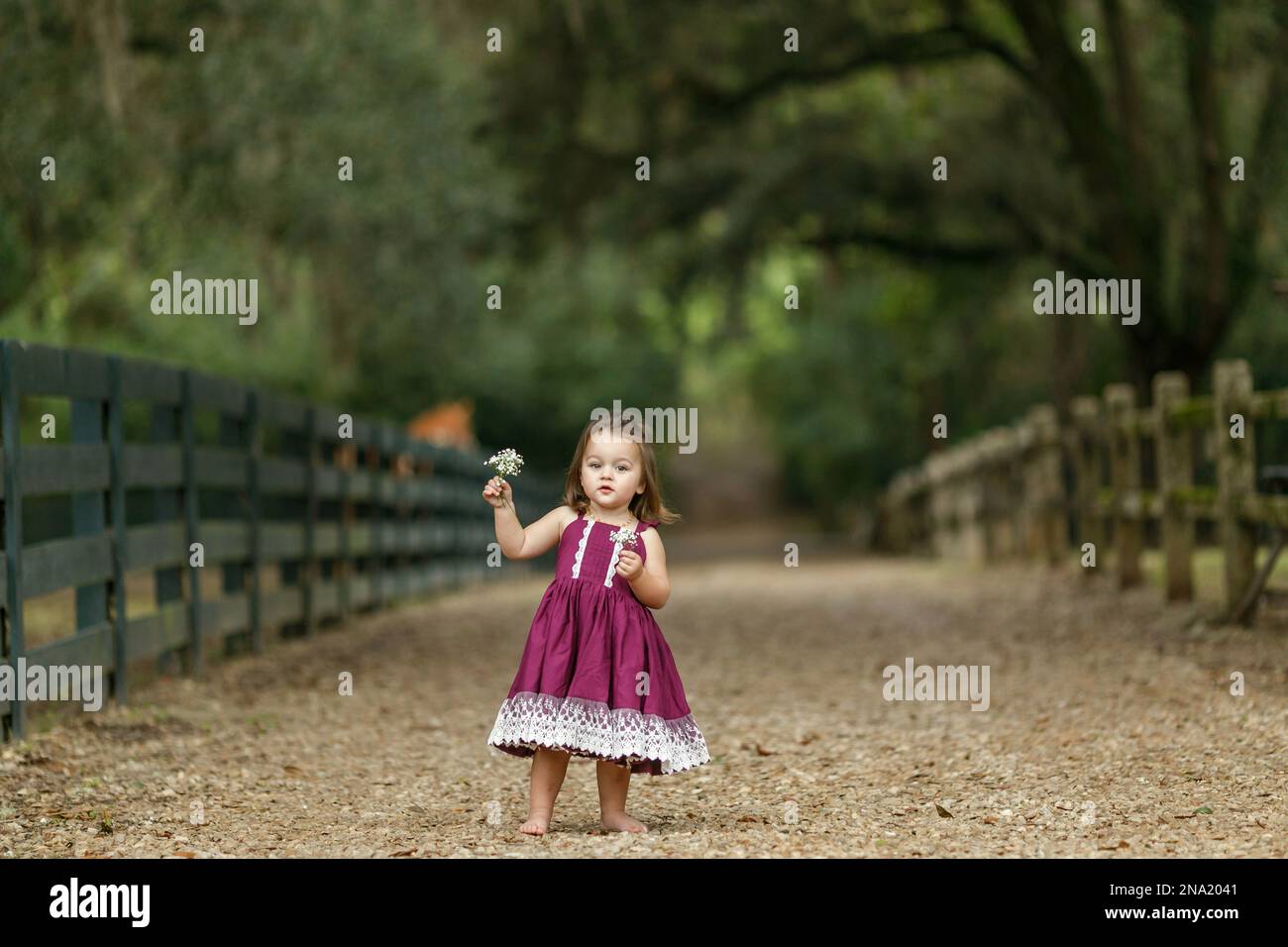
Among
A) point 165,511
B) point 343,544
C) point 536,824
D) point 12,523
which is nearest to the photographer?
point 536,824

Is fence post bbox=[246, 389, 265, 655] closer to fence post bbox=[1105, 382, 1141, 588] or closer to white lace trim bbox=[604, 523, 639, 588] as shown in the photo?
white lace trim bbox=[604, 523, 639, 588]

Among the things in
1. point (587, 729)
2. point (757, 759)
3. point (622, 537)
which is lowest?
point (757, 759)

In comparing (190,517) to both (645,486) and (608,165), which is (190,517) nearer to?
(645,486)

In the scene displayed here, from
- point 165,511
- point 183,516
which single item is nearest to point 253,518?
point 183,516

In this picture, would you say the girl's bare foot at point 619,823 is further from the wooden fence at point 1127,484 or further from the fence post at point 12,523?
the wooden fence at point 1127,484

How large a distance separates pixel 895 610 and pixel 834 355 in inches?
531

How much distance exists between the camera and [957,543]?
1911 cm

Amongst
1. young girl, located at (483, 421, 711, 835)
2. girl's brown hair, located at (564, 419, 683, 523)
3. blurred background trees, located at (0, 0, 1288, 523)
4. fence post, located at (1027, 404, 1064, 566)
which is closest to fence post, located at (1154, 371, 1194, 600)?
A: blurred background trees, located at (0, 0, 1288, 523)

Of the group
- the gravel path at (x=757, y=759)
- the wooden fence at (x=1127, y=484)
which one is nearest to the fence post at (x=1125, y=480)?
the wooden fence at (x=1127, y=484)

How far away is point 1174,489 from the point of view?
9828 mm

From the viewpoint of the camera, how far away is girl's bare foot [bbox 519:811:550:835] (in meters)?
4.57

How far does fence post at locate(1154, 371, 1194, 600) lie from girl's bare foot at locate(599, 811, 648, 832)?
19.6 ft

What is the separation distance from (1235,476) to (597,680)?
5.14m

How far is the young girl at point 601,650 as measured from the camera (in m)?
4.54
